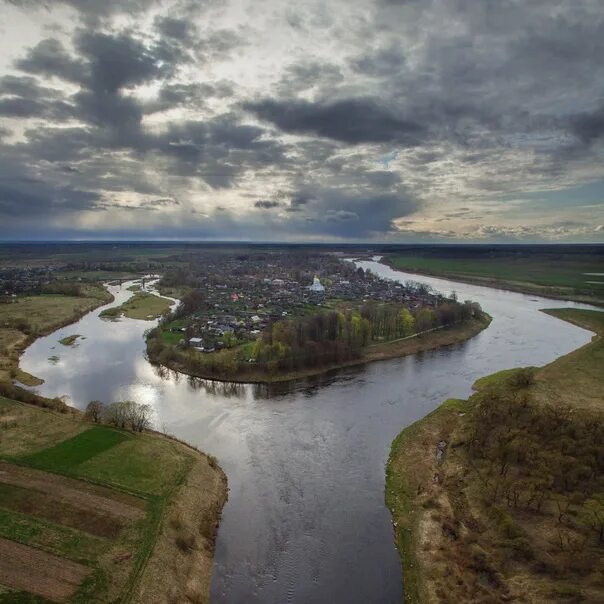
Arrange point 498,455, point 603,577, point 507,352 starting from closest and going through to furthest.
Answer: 1. point 603,577
2. point 498,455
3. point 507,352

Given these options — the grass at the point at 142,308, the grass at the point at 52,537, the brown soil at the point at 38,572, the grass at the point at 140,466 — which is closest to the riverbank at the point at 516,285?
the grass at the point at 142,308

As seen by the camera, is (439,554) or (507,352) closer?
(439,554)

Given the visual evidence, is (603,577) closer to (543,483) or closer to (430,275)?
(543,483)

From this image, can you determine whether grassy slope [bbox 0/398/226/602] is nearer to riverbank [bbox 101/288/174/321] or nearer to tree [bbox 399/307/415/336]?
tree [bbox 399/307/415/336]

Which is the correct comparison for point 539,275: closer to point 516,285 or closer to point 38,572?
point 516,285

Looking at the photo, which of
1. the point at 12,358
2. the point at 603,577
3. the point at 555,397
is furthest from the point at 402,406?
the point at 12,358

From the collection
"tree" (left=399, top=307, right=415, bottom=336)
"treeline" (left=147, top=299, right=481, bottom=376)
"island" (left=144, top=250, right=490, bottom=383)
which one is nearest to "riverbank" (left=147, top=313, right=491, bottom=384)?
"island" (left=144, top=250, right=490, bottom=383)
